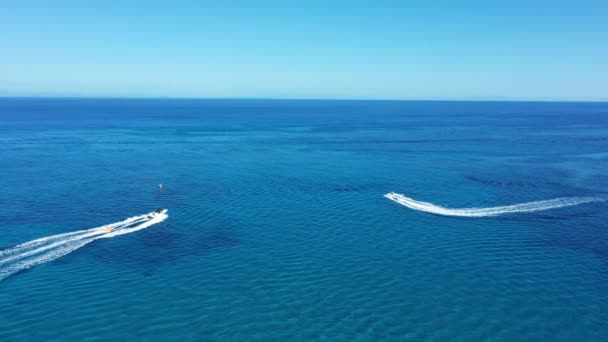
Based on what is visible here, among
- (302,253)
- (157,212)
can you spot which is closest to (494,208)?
(302,253)

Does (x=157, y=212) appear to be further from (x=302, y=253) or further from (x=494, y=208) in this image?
(x=494, y=208)

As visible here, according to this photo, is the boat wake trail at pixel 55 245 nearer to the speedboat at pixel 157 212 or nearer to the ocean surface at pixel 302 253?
the ocean surface at pixel 302 253

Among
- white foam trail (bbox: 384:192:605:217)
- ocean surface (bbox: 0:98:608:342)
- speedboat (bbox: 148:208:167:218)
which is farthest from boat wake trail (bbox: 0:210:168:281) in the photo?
white foam trail (bbox: 384:192:605:217)

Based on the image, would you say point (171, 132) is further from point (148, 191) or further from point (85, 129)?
point (148, 191)

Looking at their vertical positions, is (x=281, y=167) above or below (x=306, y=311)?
above

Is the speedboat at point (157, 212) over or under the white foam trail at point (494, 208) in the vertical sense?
under

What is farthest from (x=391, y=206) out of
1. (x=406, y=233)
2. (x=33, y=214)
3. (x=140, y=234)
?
(x=33, y=214)

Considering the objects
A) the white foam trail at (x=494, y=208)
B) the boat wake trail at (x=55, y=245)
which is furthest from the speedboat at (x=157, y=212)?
the white foam trail at (x=494, y=208)
